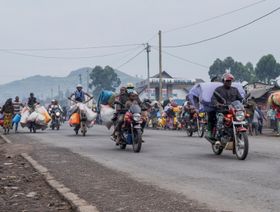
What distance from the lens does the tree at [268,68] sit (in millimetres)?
64550

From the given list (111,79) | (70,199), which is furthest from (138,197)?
(111,79)

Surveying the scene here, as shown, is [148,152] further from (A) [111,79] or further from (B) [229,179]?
(A) [111,79]

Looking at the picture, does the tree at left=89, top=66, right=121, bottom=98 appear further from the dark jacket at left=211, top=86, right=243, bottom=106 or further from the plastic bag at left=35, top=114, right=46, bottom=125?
the dark jacket at left=211, top=86, right=243, bottom=106

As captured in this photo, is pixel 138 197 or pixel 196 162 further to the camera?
pixel 196 162

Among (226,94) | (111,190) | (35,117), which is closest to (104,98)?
(226,94)

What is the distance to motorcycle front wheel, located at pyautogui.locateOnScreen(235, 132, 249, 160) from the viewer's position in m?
11.2

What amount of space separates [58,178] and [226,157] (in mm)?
4354

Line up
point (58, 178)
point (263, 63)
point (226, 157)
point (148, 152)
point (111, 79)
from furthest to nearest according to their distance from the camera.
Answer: point (111, 79)
point (263, 63)
point (148, 152)
point (226, 157)
point (58, 178)

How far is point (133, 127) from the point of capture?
45.2ft

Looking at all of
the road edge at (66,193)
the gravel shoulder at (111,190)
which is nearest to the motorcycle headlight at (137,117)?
the gravel shoulder at (111,190)

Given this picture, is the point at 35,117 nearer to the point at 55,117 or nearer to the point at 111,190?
the point at 55,117

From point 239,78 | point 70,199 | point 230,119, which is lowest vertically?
point 70,199

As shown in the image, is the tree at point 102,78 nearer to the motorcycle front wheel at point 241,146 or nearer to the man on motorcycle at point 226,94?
the man on motorcycle at point 226,94

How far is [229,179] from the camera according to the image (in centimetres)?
Answer: 859
